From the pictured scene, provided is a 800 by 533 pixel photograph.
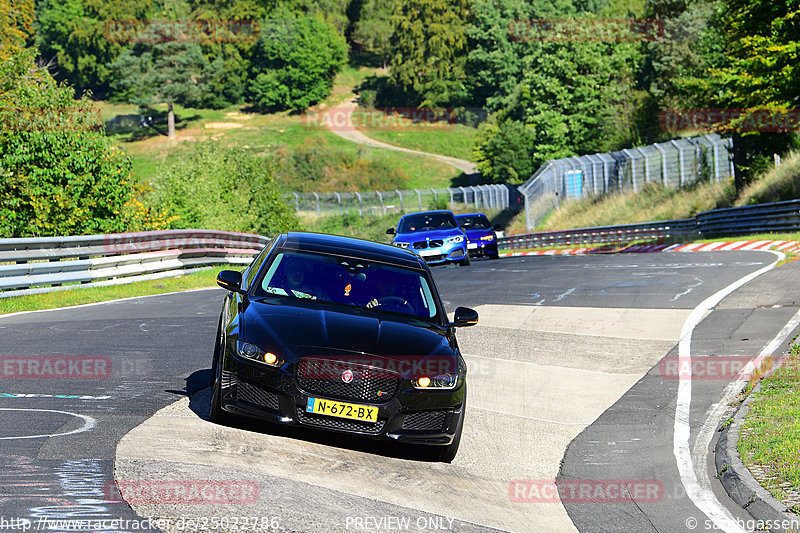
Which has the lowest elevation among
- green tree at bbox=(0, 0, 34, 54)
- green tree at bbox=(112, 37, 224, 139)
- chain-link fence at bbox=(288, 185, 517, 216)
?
chain-link fence at bbox=(288, 185, 517, 216)

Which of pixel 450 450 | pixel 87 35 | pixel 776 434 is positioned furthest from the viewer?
pixel 87 35

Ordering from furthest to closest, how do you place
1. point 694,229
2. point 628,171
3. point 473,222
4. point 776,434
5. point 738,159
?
1. point 628,171
2. point 738,159
3. point 694,229
4. point 473,222
5. point 776,434

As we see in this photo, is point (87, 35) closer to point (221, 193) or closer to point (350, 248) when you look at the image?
point (221, 193)

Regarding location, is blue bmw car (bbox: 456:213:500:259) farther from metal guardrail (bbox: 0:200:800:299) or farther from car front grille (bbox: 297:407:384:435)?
car front grille (bbox: 297:407:384:435)

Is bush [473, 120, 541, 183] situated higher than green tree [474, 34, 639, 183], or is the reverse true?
green tree [474, 34, 639, 183]

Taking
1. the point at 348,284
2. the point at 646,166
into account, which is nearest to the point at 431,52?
the point at 646,166

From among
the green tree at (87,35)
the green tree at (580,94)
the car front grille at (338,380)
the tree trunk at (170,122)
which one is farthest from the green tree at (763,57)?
the green tree at (87,35)

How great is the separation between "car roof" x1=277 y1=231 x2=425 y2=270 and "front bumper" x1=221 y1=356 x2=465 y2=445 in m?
1.73

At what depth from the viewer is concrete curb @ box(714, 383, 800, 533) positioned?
613 centimetres

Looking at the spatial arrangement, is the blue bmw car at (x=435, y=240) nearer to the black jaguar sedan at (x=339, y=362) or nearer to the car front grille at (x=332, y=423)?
the black jaguar sedan at (x=339, y=362)

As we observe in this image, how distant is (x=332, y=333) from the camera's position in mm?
7328

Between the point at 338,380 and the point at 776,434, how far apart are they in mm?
3695

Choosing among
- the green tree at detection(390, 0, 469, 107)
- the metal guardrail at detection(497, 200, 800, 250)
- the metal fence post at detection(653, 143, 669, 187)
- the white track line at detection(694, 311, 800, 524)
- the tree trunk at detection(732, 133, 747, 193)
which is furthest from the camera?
the green tree at detection(390, 0, 469, 107)

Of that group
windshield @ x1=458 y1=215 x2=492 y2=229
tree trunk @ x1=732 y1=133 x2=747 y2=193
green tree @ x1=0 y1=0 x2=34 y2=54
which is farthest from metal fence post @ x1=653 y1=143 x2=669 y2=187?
A: green tree @ x1=0 y1=0 x2=34 y2=54
